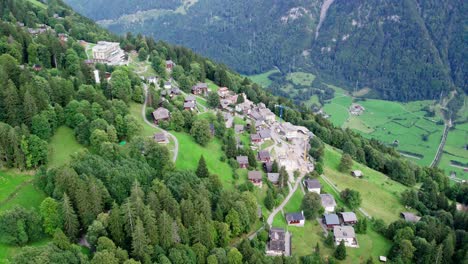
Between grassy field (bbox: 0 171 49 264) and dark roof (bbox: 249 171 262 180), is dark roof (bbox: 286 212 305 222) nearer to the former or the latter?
dark roof (bbox: 249 171 262 180)

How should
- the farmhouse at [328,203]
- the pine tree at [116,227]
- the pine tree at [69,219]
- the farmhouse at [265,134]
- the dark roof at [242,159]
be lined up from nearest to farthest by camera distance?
the pine tree at [69,219]
the pine tree at [116,227]
the farmhouse at [328,203]
the dark roof at [242,159]
the farmhouse at [265,134]

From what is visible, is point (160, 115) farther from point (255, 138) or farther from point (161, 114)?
point (255, 138)

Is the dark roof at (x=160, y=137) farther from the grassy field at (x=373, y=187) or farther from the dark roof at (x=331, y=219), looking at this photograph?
the grassy field at (x=373, y=187)

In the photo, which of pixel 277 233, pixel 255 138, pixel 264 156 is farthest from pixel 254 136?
pixel 277 233

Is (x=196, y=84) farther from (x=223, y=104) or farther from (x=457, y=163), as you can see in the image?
(x=457, y=163)

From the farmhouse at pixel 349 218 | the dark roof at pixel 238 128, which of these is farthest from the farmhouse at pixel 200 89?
the farmhouse at pixel 349 218

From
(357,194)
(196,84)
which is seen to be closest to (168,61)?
(196,84)
